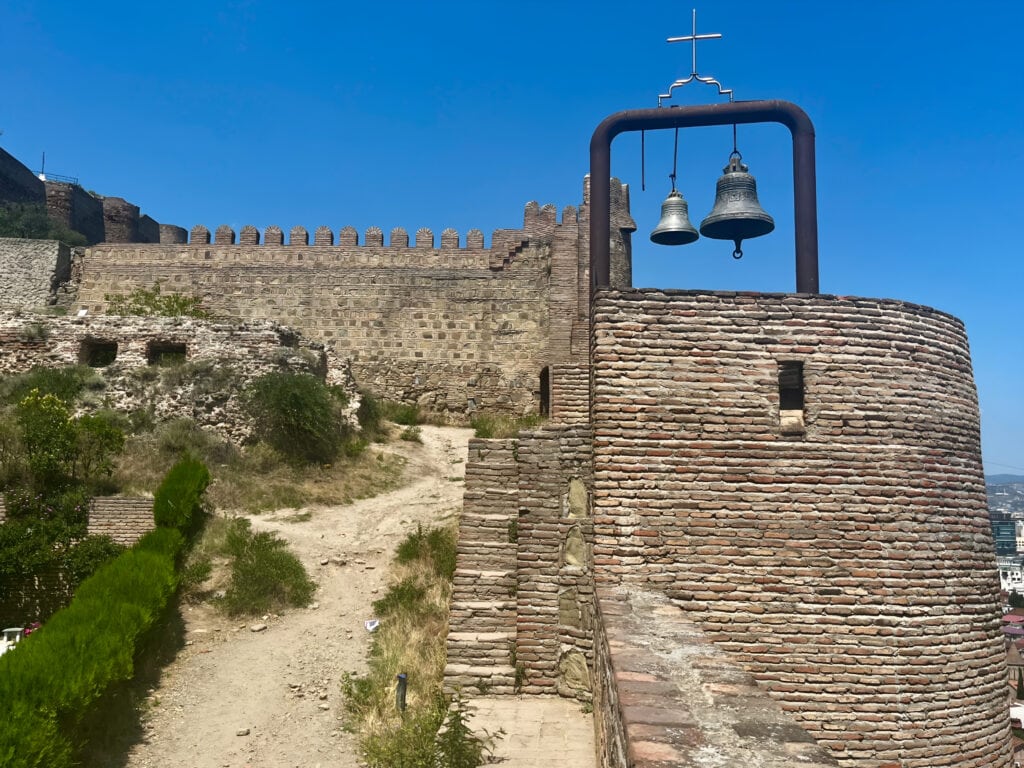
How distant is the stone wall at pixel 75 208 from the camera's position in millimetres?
25703

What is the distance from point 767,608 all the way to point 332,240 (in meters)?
18.4

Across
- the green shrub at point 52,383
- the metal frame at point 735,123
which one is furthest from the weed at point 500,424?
the metal frame at point 735,123

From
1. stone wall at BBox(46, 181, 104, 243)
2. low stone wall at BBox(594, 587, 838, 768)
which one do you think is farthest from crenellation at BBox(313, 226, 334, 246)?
low stone wall at BBox(594, 587, 838, 768)

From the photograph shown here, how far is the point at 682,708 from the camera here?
9.64ft

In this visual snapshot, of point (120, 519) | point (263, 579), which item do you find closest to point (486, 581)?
point (263, 579)

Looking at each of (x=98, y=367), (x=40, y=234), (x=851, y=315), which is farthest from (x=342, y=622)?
(x=40, y=234)

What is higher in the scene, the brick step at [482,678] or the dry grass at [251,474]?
the dry grass at [251,474]

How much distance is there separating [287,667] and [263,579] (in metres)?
1.70

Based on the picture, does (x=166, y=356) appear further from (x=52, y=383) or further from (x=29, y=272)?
(x=29, y=272)

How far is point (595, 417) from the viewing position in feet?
17.5

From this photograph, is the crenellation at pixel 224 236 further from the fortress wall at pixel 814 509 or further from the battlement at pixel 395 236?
the fortress wall at pixel 814 509

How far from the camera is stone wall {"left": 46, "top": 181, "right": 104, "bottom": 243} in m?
25.7

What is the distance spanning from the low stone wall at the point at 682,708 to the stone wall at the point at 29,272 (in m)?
21.5

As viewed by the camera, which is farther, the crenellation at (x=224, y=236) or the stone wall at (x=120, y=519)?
the crenellation at (x=224, y=236)
